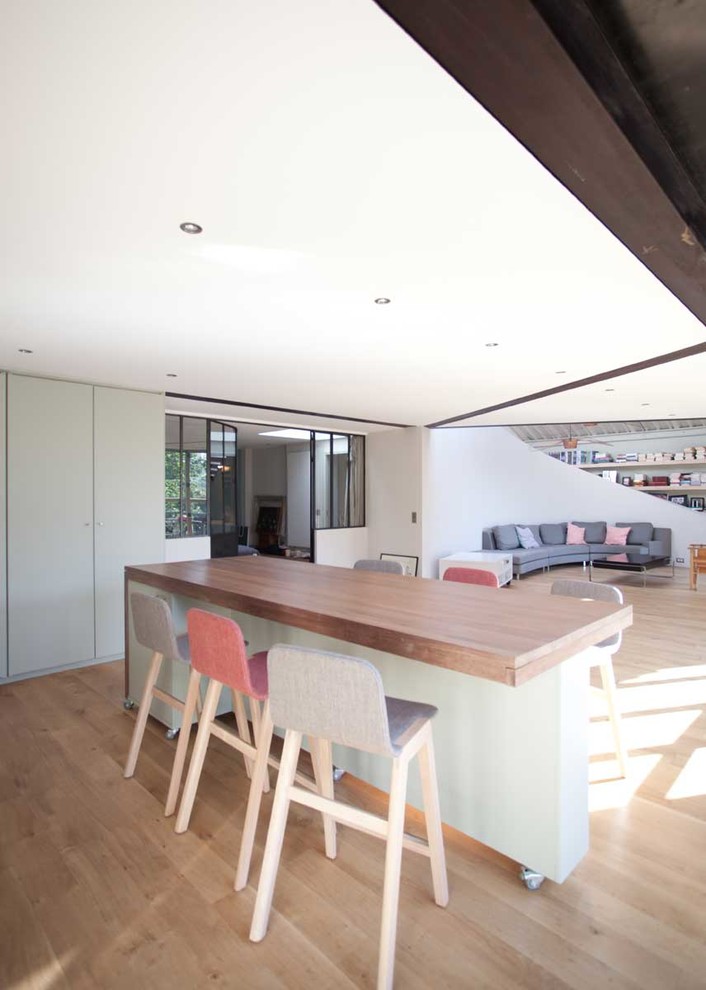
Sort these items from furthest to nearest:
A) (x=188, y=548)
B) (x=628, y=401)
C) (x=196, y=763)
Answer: (x=628, y=401) → (x=188, y=548) → (x=196, y=763)

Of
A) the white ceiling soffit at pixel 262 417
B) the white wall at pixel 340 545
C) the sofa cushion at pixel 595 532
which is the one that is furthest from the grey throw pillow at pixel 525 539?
the white ceiling soffit at pixel 262 417

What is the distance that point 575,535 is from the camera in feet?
32.1

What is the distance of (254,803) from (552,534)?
29.1ft

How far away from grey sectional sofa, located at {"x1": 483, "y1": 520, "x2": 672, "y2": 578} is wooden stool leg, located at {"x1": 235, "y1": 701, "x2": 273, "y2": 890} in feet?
22.8

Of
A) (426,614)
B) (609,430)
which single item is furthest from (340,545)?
(609,430)

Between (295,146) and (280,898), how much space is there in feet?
7.77

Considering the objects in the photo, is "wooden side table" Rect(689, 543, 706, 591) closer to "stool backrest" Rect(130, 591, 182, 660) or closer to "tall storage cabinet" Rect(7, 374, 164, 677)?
"tall storage cabinet" Rect(7, 374, 164, 677)

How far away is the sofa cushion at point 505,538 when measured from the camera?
8.73 m

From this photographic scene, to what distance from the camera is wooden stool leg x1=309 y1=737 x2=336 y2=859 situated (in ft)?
6.37

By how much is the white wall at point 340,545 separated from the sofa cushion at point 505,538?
2316 millimetres

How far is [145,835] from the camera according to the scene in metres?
2.14

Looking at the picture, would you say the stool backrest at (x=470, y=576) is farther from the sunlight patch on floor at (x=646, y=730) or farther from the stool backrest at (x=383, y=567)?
the sunlight patch on floor at (x=646, y=730)

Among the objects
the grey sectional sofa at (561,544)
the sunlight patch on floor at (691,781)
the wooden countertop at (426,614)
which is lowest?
the sunlight patch on floor at (691,781)

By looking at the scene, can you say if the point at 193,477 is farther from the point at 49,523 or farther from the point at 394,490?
the point at 394,490
